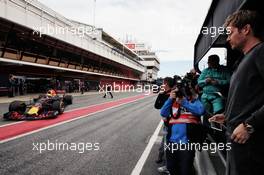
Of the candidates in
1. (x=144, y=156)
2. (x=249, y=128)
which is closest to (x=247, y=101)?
(x=249, y=128)

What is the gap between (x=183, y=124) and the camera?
327 centimetres

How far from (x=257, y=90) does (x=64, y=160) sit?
13.4 feet

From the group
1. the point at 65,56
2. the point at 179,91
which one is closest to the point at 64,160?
the point at 179,91

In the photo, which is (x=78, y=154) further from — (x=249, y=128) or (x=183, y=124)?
(x=249, y=128)

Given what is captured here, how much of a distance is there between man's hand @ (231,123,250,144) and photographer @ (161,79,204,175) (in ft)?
4.93

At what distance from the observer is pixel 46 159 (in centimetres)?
496

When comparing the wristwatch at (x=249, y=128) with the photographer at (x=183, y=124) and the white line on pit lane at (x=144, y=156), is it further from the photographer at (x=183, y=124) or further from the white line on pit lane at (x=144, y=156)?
the white line on pit lane at (x=144, y=156)

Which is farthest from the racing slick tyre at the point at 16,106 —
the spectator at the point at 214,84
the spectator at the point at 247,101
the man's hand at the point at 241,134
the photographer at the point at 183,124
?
the man's hand at the point at 241,134

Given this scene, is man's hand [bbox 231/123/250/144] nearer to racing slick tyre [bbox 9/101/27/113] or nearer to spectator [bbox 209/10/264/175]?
spectator [bbox 209/10/264/175]

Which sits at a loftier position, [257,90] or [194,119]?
[257,90]

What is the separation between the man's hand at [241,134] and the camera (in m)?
1.67

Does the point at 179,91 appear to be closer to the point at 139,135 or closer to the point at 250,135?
the point at 250,135

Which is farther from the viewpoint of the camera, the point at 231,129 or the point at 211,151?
the point at 211,151

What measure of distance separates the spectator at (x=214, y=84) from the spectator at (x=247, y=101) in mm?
2219
